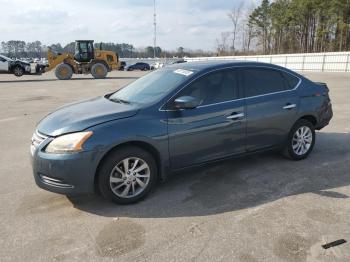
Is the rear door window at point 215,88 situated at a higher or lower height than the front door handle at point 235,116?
higher

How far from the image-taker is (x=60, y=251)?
304 cm

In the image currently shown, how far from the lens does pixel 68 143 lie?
140 inches

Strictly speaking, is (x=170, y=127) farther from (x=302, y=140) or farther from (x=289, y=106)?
(x=302, y=140)

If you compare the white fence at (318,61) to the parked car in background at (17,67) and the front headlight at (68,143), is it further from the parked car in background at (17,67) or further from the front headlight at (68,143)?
the front headlight at (68,143)

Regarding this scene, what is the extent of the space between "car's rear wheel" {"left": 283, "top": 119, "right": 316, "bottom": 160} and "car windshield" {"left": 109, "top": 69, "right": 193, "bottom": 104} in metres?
1.99

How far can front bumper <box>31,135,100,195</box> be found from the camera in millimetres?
3523

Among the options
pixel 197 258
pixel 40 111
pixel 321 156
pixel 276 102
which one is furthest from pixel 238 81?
pixel 40 111

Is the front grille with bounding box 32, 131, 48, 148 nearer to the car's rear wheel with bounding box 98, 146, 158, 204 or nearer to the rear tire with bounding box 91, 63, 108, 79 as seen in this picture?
the car's rear wheel with bounding box 98, 146, 158, 204

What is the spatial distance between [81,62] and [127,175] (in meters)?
24.6

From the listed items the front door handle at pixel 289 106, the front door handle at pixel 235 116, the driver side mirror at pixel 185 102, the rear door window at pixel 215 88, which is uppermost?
the rear door window at pixel 215 88

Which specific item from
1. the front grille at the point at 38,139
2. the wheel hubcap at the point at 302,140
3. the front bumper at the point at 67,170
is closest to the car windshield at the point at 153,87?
the front bumper at the point at 67,170

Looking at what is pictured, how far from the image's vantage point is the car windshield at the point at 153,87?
14.0 feet

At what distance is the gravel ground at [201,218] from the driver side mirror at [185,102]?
110cm

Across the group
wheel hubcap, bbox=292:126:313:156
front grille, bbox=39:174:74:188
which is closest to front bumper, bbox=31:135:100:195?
front grille, bbox=39:174:74:188
